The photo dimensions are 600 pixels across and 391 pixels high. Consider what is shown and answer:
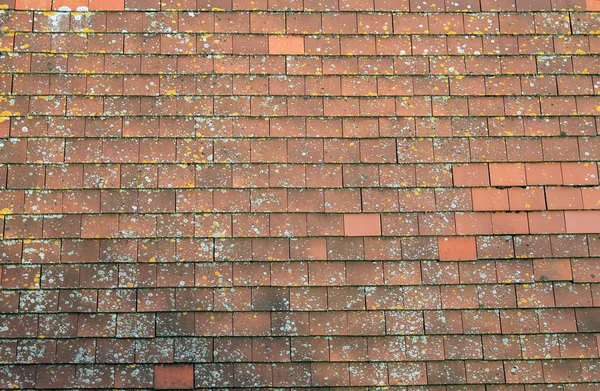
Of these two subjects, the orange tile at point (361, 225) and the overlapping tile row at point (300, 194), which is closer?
the overlapping tile row at point (300, 194)

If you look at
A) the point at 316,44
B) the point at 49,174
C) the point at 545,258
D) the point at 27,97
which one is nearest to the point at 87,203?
the point at 49,174

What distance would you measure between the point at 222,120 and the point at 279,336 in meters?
1.48

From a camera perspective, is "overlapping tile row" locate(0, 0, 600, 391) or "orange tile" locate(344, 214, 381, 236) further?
"orange tile" locate(344, 214, 381, 236)

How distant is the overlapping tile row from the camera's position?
167 inches

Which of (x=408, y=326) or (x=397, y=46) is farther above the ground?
(x=397, y=46)

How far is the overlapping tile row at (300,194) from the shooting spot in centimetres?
424

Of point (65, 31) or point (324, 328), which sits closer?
point (324, 328)

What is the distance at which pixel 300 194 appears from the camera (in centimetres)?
440

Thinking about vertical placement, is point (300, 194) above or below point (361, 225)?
above

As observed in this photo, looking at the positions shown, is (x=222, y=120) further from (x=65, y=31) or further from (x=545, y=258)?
(x=545, y=258)

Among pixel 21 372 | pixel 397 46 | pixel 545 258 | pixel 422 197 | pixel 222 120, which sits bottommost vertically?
pixel 21 372

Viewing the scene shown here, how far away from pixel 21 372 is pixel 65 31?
7.44 feet

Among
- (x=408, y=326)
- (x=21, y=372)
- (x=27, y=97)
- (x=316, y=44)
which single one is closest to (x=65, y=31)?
(x=27, y=97)

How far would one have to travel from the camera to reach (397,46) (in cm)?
463
